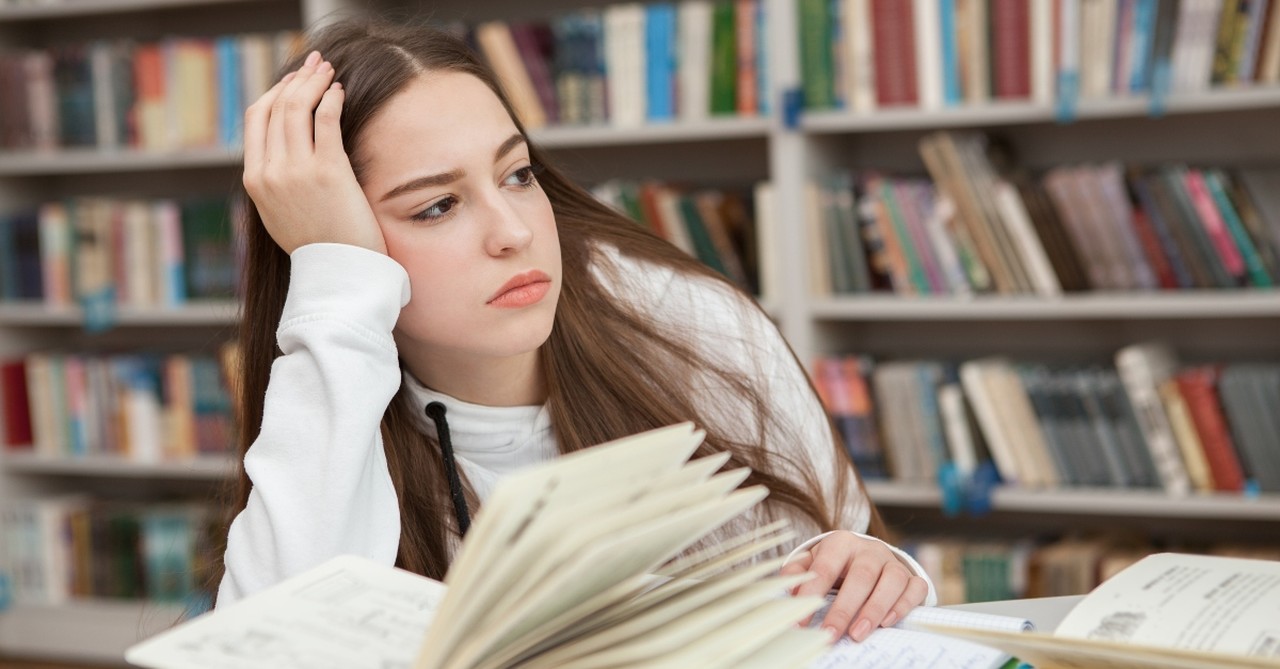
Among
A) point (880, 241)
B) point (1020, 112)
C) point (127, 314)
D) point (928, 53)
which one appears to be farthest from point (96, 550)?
point (1020, 112)

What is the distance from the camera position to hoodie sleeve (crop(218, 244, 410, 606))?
0.99 m

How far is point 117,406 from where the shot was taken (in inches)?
127

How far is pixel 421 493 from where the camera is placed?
117 centimetres

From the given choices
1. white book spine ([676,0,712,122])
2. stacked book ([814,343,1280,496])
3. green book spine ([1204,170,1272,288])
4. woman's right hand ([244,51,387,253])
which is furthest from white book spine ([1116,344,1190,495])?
woman's right hand ([244,51,387,253])

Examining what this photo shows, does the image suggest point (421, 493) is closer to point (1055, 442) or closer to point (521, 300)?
point (521, 300)

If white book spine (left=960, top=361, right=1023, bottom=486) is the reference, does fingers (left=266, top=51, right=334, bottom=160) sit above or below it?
above

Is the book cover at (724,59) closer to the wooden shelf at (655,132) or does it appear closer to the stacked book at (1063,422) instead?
the wooden shelf at (655,132)

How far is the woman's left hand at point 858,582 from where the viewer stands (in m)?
0.82

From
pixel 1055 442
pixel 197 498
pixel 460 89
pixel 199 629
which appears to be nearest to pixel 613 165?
pixel 1055 442

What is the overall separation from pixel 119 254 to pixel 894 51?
77.4 inches

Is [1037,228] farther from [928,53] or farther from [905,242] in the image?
[928,53]

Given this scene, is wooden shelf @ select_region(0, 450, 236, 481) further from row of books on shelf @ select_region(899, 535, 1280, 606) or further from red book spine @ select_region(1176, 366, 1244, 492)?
red book spine @ select_region(1176, 366, 1244, 492)

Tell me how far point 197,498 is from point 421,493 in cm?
247

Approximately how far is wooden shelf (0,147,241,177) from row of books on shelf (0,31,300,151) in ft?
0.07
